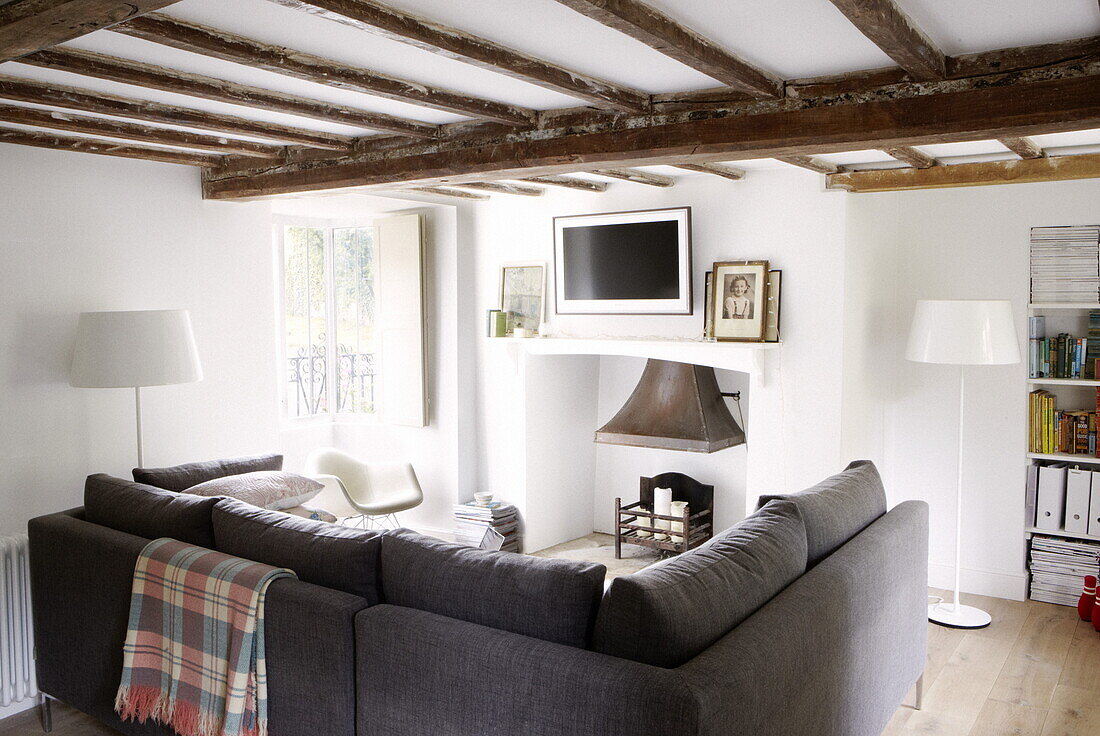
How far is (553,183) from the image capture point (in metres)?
4.69

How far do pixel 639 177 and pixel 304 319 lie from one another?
104 inches

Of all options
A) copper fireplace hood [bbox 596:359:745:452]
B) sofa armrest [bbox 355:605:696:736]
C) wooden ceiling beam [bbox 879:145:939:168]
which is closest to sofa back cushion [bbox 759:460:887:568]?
sofa armrest [bbox 355:605:696:736]

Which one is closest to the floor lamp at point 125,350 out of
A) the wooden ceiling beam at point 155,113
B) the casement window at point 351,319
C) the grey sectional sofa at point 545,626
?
the grey sectional sofa at point 545,626

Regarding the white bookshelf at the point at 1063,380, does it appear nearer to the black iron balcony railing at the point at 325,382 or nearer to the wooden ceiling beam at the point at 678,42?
the wooden ceiling beam at the point at 678,42

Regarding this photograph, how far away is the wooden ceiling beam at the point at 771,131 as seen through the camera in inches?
94.5

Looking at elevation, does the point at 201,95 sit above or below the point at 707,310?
above

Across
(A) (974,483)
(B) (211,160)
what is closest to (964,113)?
(A) (974,483)

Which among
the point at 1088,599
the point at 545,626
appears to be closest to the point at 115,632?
the point at 545,626

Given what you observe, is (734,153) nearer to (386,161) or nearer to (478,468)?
(386,161)

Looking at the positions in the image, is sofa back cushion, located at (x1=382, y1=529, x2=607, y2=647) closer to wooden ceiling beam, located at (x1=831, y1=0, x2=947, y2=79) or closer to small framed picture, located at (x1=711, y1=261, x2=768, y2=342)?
wooden ceiling beam, located at (x1=831, y1=0, x2=947, y2=79)

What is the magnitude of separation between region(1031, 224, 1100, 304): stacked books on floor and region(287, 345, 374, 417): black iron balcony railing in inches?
160

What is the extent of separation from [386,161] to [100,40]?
1.52 meters

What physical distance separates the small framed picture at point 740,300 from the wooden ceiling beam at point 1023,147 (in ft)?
4.15

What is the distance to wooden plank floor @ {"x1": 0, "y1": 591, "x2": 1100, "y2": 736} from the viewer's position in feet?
10.8
